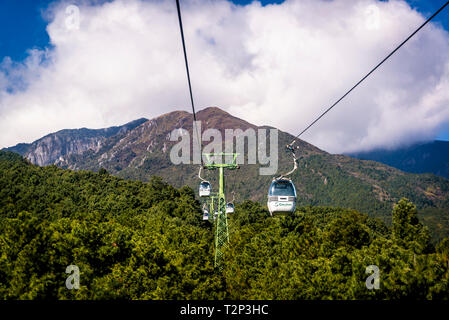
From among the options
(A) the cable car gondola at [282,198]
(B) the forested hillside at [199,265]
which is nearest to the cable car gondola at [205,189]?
(B) the forested hillside at [199,265]

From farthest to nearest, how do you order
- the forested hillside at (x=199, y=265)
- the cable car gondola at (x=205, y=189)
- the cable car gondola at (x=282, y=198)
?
1. the cable car gondola at (x=205, y=189)
2. the forested hillside at (x=199, y=265)
3. the cable car gondola at (x=282, y=198)

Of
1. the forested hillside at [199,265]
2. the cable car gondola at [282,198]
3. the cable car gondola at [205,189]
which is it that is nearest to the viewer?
the cable car gondola at [282,198]

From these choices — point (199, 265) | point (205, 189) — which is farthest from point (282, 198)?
point (205, 189)

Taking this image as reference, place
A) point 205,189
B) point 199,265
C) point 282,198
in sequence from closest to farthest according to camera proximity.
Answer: point 282,198 < point 199,265 < point 205,189

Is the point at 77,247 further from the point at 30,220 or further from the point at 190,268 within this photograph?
the point at 190,268

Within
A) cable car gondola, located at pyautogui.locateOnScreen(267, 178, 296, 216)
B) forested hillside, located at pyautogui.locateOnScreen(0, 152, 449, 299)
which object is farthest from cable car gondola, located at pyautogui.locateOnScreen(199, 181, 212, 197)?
cable car gondola, located at pyautogui.locateOnScreen(267, 178, 296, 216)

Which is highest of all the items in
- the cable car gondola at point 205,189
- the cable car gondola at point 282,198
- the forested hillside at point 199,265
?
the cable car gondola at point 205,189

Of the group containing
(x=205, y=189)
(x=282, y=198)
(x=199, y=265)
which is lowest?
(x=199, y=265)

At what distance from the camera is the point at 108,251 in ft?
89.7

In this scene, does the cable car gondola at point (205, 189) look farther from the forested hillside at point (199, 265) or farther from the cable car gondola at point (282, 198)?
the cable car gondola at point (282, 198)

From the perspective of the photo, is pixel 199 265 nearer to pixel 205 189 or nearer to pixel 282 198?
pixel 205 189

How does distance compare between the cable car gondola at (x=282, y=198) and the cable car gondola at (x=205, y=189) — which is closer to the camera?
the cable car gondola at (x=282, y=198)

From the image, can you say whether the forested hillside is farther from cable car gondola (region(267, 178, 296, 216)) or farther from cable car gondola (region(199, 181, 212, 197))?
cable car gondola (region(199, 181, 212, 197))
